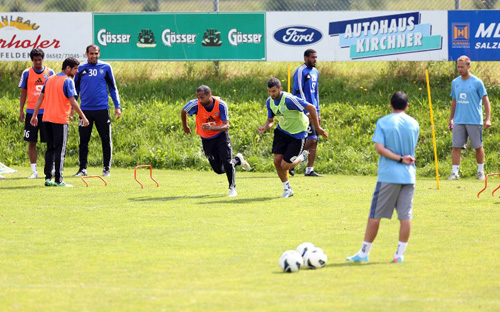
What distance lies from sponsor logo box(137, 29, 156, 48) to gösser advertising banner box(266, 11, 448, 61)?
304 centimetres

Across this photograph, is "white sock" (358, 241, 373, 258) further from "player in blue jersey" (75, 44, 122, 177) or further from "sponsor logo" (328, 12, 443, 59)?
"sponsor logo" (328, 12, 443, 59)

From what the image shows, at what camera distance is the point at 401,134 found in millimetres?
8406

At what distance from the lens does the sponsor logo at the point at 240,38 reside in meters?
21.5

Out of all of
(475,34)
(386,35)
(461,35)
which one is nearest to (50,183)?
(386,35)

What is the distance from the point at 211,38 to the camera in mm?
21781

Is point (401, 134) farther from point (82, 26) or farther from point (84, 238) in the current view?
point (82, 26)

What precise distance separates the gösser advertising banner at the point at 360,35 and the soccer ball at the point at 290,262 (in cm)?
1371

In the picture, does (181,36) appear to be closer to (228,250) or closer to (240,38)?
(240,38)

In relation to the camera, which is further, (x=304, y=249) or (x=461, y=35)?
(x=461, y=35)

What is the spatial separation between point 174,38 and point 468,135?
8.53 m

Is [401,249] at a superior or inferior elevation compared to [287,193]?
inferior

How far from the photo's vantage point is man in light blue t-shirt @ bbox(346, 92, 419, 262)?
27.6ft

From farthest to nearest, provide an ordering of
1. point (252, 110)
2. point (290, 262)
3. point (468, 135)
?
point (252, 110), point (468, 135), point (290, 262)

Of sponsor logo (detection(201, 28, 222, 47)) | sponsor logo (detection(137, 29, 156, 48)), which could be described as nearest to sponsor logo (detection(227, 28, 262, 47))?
sponsor logo (detection(201, 28, 222, 47))
